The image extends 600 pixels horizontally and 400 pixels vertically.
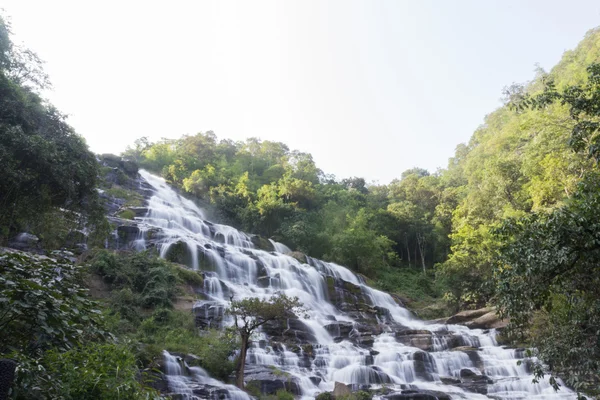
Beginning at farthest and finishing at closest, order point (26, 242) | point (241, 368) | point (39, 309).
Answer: point (26, 242), point (241, 368), point (39, 309)

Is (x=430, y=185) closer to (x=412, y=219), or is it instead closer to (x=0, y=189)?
(x=412, y=219)

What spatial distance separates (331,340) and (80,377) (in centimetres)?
1394

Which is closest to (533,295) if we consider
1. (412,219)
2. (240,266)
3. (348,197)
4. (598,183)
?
(598,183)

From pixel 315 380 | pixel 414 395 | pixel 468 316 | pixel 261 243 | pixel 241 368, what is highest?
pixel 261 243

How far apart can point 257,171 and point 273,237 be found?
45.1 feet

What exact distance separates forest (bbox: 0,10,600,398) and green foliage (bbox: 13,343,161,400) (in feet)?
0.07

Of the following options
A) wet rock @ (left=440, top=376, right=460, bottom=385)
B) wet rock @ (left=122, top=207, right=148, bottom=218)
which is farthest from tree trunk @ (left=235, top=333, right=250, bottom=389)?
wet rock @ (left=122, top=207, right=148, bottom=218)

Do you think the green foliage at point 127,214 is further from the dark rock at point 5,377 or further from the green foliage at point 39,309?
the dark rock at point 5,377

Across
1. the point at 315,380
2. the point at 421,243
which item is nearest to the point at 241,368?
the point at 315,380

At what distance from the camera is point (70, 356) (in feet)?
12.8

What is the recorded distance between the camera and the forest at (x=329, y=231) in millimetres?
4180

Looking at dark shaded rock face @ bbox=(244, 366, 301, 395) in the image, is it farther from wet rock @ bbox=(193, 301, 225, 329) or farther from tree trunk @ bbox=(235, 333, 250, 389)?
wet rock @ bbox=(193, 301, 225, 329)

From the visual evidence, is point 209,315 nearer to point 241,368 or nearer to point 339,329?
point 241,368

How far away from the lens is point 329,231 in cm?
3253
